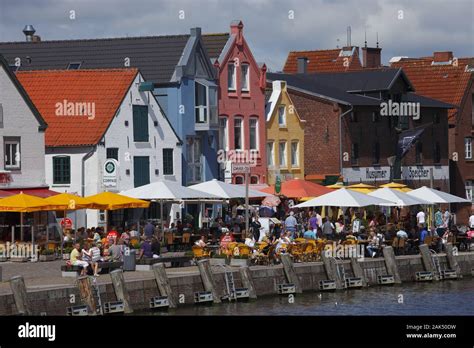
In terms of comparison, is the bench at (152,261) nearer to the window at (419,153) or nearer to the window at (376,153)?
the window at (376,153)

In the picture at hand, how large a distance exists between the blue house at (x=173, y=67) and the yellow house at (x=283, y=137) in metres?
4.96

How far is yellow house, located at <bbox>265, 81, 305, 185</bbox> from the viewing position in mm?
77750

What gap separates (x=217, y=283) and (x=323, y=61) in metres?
57.3

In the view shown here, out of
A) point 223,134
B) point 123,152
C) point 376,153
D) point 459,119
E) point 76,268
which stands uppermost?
point 459,119

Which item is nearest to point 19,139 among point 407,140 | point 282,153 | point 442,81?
point 282,153

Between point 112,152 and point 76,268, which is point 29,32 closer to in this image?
point 112,152

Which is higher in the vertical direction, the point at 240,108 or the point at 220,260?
the point at 240,108

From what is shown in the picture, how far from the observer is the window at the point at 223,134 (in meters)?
74.2

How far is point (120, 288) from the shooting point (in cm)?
3897

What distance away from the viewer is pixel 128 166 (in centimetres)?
6619

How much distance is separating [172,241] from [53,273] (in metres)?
10.4
